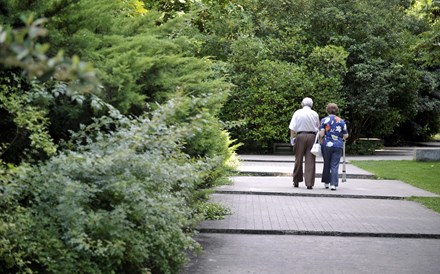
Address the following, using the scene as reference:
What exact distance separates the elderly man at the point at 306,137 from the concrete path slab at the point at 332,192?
1.18 feet

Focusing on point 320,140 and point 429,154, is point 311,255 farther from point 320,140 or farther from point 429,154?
point 429,154

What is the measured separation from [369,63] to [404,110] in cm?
363

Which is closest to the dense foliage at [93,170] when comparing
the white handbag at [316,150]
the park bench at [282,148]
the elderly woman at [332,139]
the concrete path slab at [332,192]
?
the concrete path slab at [332,192]

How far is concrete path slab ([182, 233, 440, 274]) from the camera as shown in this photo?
768 cm

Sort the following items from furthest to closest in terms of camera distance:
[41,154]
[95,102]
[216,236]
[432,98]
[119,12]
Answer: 1. [432,98]
2. [119,12]
3. [216,236]
4. [41,154]
5. [95,102]

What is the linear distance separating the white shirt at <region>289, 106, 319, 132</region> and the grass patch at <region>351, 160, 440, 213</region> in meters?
3.15

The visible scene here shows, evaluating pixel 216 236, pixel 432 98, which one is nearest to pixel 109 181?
pixel 216 236

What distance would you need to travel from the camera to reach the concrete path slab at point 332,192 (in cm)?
1558

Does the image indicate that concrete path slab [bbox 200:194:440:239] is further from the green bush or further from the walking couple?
the green bush

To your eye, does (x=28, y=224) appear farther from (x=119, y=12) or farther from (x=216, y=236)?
(x=119, y=12)

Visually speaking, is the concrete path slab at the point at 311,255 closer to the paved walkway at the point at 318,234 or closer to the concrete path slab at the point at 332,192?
the paved walkway at the point at 318,234

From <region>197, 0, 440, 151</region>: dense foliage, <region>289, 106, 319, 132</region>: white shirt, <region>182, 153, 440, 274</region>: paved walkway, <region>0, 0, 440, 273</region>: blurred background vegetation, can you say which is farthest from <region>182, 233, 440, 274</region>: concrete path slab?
<region>197, 0, 440, 151</region>: dense foliage

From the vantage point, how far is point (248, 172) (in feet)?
70.4

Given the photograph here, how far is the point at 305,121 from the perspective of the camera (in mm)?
17125
